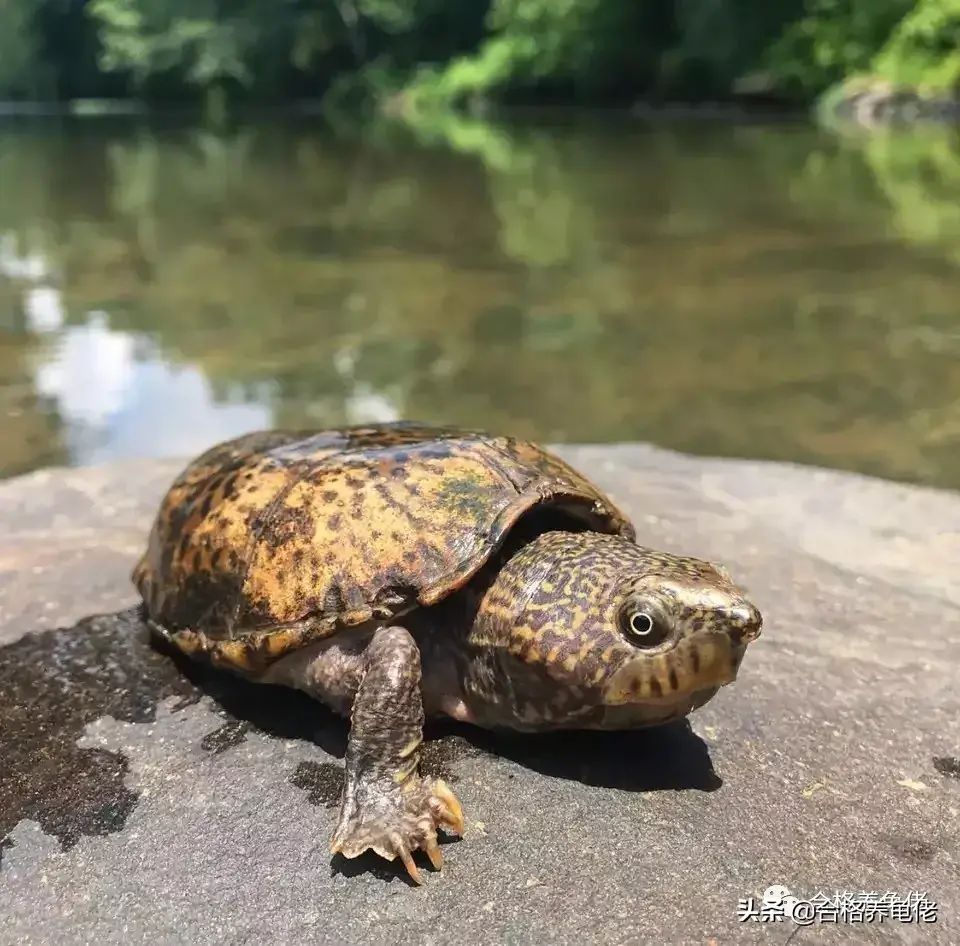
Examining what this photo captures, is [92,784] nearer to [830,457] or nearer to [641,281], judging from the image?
[830,457]

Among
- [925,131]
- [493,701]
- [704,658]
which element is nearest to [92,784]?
[493,701]

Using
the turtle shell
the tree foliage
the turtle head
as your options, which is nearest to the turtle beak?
the turtle head

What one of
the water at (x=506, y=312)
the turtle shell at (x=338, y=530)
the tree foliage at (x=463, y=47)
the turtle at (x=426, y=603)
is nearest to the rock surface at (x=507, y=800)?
the turtle at (x=426, y=603)

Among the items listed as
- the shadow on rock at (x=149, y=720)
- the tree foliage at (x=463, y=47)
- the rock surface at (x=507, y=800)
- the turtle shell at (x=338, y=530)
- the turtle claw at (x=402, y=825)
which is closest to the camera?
the rock surface at (x=507, y=800)

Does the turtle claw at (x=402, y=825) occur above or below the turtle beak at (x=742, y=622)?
below

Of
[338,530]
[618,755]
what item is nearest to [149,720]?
[338,530]

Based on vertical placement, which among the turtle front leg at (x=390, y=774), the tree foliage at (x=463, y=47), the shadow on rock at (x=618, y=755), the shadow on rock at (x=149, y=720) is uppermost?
the tree foliage at (x=463, y=47)

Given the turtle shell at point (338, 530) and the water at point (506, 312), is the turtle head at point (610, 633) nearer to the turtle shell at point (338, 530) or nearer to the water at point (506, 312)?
the turtle shell at point (338, 530)
